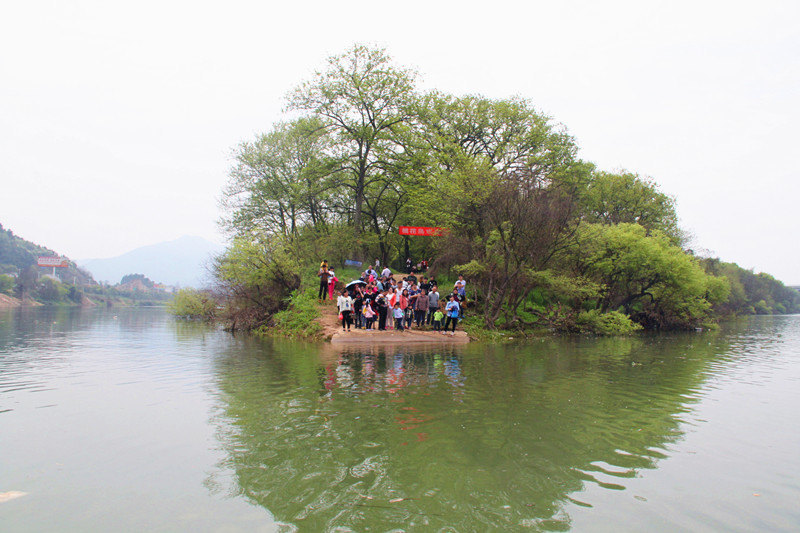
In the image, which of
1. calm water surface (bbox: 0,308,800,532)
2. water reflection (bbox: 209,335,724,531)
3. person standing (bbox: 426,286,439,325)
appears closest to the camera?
calm water surface (bbox: 0,308,800,532)

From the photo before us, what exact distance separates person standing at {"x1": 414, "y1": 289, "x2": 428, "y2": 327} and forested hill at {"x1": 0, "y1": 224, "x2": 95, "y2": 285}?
13414 cm

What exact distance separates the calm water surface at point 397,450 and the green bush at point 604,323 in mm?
15392

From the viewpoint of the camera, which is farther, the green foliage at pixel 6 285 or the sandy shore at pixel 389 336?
the green foliage at pixel 6 285

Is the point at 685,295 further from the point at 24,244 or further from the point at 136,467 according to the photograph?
the point at 24,244

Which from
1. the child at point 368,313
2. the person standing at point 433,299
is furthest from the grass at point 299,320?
the person standing at point 433,299

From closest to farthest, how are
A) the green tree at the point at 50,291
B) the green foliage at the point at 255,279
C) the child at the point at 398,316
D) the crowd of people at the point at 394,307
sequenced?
1. the crowd of people at the point at 394,307
2. the child at the point at 398,316
3. the green foliage at the point at 255,279
4. the green tree at the point at 50,291

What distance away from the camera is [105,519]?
14.7 feet

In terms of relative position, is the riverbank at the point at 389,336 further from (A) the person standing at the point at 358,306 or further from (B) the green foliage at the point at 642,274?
(B) the green foliage at the point at 642,274

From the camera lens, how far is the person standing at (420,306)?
23.0m

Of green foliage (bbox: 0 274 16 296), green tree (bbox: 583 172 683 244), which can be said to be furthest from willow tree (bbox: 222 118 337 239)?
green foliage (bbox: 0 274 16 296)

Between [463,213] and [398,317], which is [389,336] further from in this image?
[463,213]

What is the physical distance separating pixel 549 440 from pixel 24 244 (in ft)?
605

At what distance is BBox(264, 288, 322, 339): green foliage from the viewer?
25.0 metres

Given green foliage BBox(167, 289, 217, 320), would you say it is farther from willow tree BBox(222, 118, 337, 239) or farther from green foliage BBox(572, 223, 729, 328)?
green foliage BBox(572, 223, 729, 328)
